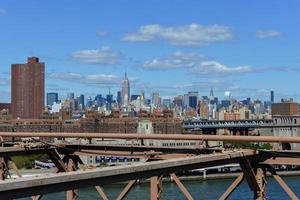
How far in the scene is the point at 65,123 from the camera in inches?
6220

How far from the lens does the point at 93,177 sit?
529 cm

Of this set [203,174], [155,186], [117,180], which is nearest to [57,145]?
[155,186]

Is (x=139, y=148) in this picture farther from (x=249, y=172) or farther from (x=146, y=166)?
(x=146, y=166)

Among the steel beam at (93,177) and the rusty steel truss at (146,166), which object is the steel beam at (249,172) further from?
the steel beam at (93,177)

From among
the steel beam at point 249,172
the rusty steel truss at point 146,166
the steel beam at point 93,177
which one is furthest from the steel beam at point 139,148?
the steel beam at point 93,177

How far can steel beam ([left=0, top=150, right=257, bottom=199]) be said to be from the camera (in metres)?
4.71

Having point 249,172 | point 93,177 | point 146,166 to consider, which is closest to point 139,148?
point 249,172

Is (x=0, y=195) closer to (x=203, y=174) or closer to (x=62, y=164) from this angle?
(x=62, y=164)

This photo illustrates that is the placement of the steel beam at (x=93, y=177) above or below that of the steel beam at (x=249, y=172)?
above

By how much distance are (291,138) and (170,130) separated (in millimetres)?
149066

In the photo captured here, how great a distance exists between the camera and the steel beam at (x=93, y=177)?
185 inches

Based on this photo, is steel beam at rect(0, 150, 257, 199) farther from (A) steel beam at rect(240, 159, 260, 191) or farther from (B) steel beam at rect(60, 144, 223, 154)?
(B) steel beam at rect(60, 144, 223, 154)

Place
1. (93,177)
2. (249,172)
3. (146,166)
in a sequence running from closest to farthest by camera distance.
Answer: (93,177) → (146,166) → (249,172)

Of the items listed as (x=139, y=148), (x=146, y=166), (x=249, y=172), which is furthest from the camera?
(x=139, y=148)
